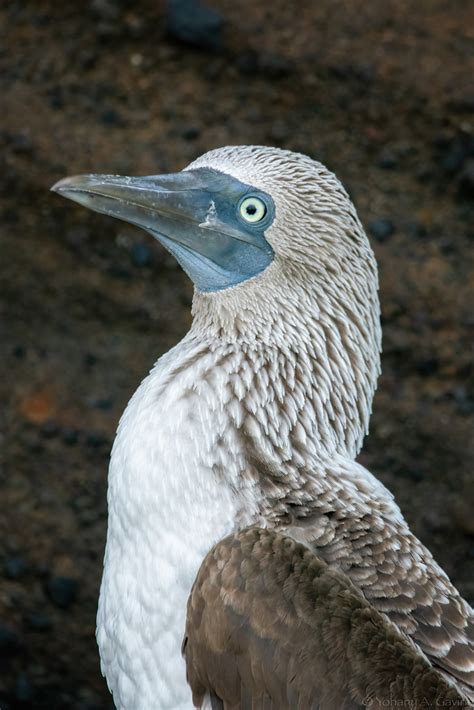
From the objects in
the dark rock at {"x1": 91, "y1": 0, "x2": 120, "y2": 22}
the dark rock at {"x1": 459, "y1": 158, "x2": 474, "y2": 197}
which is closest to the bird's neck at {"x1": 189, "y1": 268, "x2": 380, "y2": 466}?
the dark rock at {"x1": 459, "y1": 158, "x2": 474, "y2": 197}

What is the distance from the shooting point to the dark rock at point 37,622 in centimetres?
564

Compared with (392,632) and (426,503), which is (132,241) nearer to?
(426,503)

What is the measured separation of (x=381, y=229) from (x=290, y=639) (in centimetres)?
356

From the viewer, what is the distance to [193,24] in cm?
654

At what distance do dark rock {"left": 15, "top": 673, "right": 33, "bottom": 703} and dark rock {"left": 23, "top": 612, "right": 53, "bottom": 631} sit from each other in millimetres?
233

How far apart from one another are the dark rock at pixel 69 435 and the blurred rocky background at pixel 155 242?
2 centimetres

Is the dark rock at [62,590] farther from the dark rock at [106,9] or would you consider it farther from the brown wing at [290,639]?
the dark rock at [106,9]

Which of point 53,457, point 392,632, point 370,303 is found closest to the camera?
point 392,632

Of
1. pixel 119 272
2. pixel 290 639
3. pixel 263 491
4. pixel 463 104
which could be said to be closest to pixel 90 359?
pixel 119 272

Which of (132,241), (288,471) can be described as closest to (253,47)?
(132,241)

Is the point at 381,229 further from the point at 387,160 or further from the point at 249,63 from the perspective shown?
the point at 249,63

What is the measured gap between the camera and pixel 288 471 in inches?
144

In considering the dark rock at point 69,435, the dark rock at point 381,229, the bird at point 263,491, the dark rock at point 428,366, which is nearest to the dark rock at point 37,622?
the dark rock at point 69,435

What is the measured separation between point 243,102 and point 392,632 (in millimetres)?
4032
